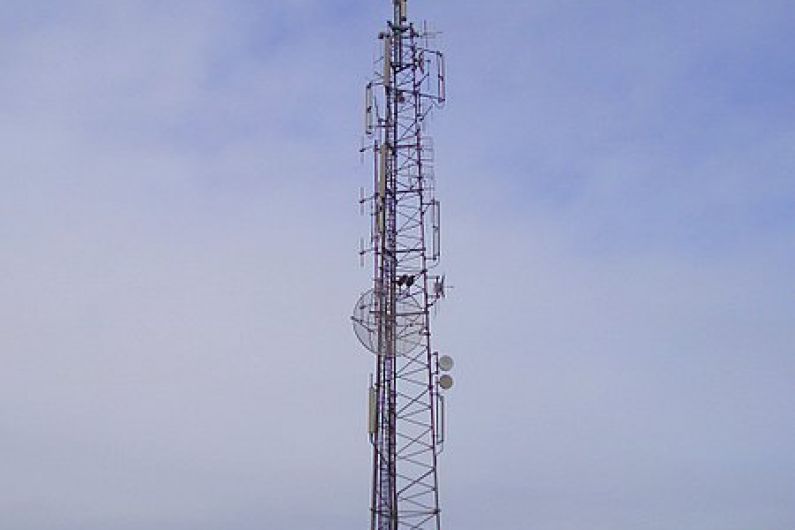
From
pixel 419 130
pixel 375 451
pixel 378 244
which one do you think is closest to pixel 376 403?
pixel 375 451

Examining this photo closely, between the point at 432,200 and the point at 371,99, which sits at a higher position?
the point at 371,99

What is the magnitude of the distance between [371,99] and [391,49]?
44.6 inches

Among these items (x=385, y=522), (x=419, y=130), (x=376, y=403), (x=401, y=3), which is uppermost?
(x=401, y=3)

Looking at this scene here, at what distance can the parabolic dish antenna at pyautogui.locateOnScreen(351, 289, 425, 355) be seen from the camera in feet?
98.8

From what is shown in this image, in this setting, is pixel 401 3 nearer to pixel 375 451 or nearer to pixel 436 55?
pixel 436 55

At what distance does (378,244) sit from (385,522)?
5.42 metres

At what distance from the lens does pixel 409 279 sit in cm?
3072

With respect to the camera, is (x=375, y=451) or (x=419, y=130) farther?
(x=419, y=130)

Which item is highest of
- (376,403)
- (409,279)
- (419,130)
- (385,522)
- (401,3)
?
(401,3)

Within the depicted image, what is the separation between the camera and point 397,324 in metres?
30.3

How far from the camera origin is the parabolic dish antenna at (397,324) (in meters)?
30.1

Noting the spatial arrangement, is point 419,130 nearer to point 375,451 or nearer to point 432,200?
point 432,200

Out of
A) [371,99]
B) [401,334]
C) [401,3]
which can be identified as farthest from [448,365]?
[401,3]

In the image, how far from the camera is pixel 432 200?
31.1 m
